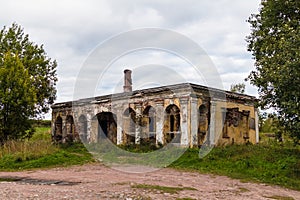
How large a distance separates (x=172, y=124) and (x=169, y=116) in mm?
729

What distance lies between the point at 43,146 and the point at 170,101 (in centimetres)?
676

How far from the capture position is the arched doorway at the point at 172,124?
59.3 feet

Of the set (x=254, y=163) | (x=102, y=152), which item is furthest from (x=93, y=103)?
(x=254, y=163)

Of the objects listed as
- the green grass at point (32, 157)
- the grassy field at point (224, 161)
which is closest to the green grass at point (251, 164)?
the grassy field at point (224, 161)

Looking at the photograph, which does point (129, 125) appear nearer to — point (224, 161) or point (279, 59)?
point (224, 161)

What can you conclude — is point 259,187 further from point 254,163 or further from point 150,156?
point 150,156

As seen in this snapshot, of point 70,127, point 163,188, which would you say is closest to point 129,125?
point 70,127

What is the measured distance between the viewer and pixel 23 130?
63.1 ft

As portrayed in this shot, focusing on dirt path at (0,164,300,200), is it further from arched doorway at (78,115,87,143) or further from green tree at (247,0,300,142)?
arched doorway at (78,115,87,143)

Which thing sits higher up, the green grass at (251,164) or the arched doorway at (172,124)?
the arched doorway at (172,124)

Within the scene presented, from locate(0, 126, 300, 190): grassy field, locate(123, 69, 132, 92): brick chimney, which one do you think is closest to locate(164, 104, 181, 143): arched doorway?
locate(0, 126, 300, 190): grassy field

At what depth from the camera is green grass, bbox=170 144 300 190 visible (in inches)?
446

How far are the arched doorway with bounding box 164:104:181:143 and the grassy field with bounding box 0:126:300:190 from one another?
6.72ft

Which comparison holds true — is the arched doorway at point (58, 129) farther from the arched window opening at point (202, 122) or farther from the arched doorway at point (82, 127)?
the arched window opening at point (202, 122)
